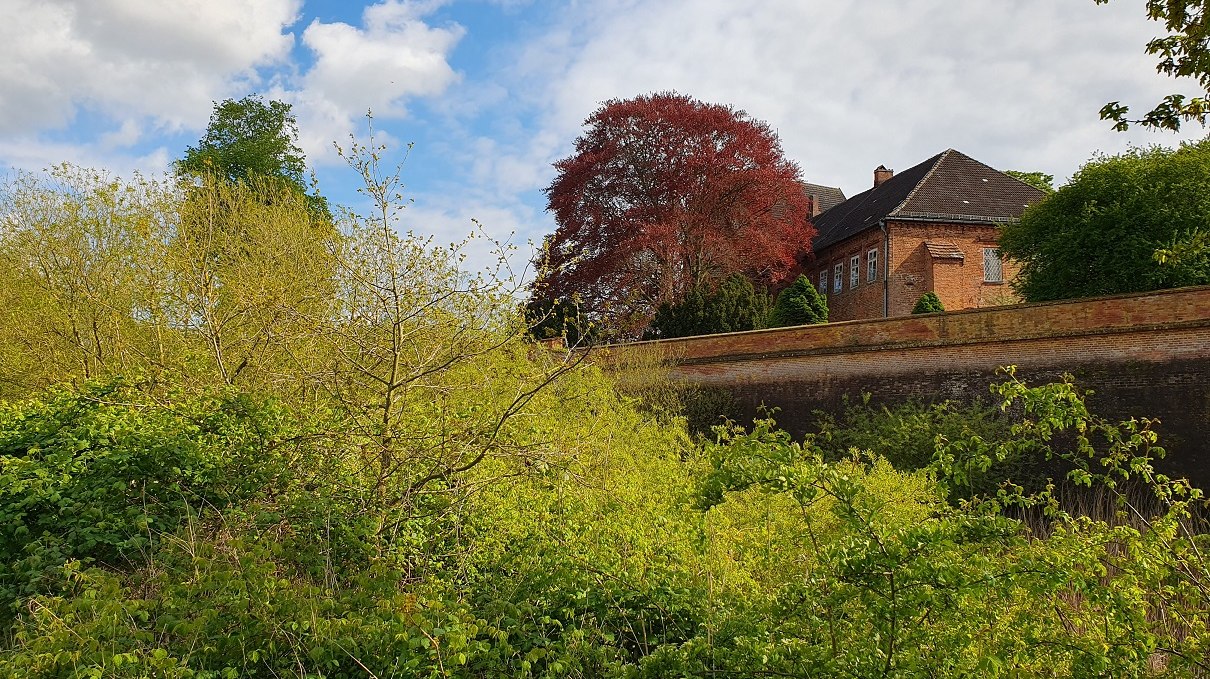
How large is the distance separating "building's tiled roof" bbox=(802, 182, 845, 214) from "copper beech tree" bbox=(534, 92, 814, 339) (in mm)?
13972

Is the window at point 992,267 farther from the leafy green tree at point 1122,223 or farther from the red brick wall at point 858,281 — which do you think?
the leafy green tree at point 1122,223

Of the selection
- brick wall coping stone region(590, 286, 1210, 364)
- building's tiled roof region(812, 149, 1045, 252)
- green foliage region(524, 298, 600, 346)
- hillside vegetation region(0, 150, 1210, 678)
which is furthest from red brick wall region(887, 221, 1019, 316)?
hillside vegetation region(0, 150, 1210, 678)

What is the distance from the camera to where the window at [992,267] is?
24891 millimetres

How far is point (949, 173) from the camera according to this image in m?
26.8

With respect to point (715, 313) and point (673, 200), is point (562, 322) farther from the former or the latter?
point (673, 200)

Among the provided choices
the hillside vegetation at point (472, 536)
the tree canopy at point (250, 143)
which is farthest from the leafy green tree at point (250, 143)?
the hillside vegetation at point (472, 536)

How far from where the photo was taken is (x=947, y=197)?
25625 millimetres

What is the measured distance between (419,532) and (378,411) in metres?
1.01

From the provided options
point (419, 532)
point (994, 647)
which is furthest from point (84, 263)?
point (994, 647)

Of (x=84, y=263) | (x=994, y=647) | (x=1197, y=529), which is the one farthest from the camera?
(x=84, y=263)

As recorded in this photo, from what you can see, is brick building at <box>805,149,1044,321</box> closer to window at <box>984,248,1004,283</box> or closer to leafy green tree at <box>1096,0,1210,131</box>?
window at <box>984,248,1004,283</box>

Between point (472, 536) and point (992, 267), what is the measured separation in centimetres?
2323

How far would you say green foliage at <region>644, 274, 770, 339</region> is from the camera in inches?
846

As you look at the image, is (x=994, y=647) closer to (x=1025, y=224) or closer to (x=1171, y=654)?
(x=1171, y=654)
